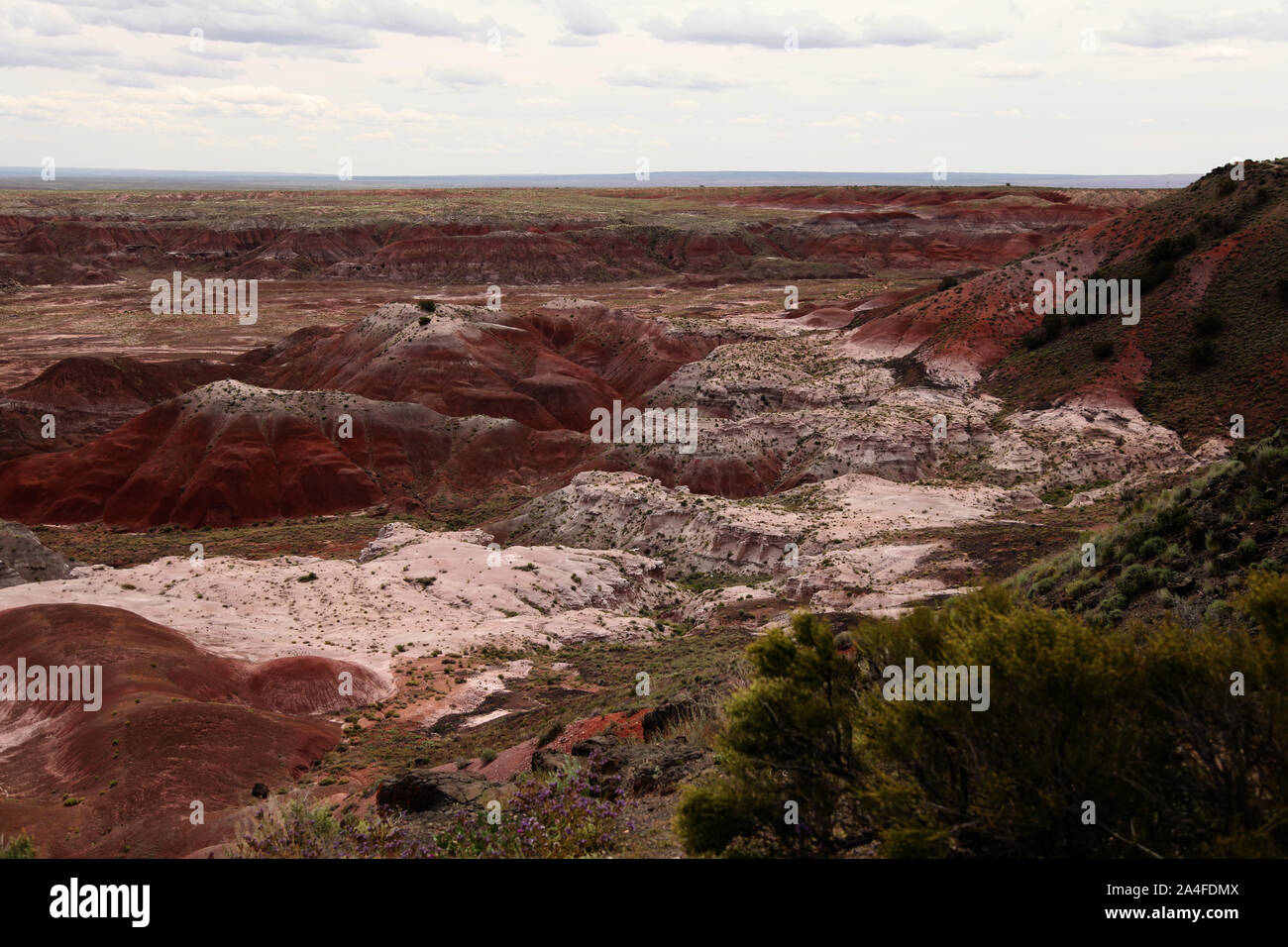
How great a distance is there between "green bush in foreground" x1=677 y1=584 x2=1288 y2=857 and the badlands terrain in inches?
94.5

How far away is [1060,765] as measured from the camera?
31.7ft

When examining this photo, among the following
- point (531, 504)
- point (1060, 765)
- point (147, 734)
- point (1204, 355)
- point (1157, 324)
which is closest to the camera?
point (1060, 765)

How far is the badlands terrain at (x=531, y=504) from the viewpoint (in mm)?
23703

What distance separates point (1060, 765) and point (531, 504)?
143 ft

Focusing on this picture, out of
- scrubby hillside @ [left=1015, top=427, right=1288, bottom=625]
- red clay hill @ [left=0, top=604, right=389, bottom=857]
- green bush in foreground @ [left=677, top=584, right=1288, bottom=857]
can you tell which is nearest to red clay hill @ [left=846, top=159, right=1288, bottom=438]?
scrubby hillside @ [left=1015, top=427, right=1288, bottom=625]

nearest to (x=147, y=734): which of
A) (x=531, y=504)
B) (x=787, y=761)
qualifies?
(x=787, y=761)

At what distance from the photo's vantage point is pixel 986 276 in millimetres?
72062

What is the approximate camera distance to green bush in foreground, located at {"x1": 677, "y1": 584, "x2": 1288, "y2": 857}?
31.2ft

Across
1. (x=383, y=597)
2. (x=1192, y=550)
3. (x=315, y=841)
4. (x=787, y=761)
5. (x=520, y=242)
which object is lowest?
(x=383, y=597)

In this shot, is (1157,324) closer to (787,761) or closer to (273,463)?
(273,463)

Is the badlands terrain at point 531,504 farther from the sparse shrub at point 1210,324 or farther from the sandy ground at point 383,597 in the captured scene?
the sparse shrub at point 1210,324

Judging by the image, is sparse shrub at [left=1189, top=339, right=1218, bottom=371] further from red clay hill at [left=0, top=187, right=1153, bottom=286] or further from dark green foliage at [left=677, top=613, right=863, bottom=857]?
red clay hill at [left=0, top=187, right=1153, bottom=286]

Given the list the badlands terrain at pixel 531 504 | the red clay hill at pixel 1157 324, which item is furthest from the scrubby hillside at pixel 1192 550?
the red clay hill at pixel 1157 324
